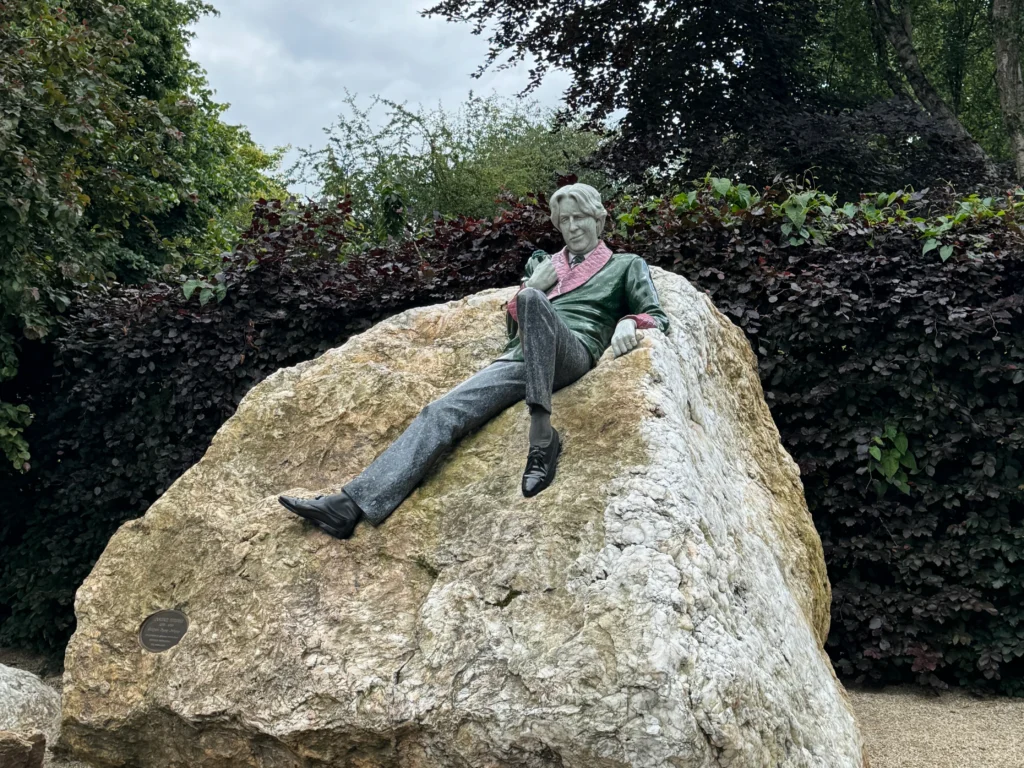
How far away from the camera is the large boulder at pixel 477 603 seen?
3.43 m

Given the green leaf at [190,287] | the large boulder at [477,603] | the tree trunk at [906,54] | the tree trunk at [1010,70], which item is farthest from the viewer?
the tree trunk at [906,54]

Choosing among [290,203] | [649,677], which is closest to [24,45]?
[290,203]

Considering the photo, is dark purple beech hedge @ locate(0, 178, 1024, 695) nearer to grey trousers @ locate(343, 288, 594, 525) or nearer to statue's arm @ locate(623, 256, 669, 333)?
statue's arm @ locate(623, 256, 669, 333)

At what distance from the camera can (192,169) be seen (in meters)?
17.2

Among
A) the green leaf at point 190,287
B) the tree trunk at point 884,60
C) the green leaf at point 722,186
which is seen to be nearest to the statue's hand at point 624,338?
the green leaf at point 722,186

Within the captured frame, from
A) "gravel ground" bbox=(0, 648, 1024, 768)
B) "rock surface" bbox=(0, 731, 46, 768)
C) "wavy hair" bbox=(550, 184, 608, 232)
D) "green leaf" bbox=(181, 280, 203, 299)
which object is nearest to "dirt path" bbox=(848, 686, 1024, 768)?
"gravel ground" bbox=(0, 648, 1024, 768)

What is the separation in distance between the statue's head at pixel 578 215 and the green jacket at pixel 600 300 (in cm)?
8

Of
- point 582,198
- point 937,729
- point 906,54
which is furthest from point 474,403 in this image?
point 906,54

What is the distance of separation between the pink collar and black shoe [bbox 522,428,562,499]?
117 cm

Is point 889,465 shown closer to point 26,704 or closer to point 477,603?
point 477,603

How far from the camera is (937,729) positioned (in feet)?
18.7

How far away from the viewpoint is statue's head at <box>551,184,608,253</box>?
16.8 ft

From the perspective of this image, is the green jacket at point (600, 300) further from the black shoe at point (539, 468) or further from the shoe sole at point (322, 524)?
the shoe sole at point (322, 524)

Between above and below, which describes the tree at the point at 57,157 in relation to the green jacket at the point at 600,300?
above
